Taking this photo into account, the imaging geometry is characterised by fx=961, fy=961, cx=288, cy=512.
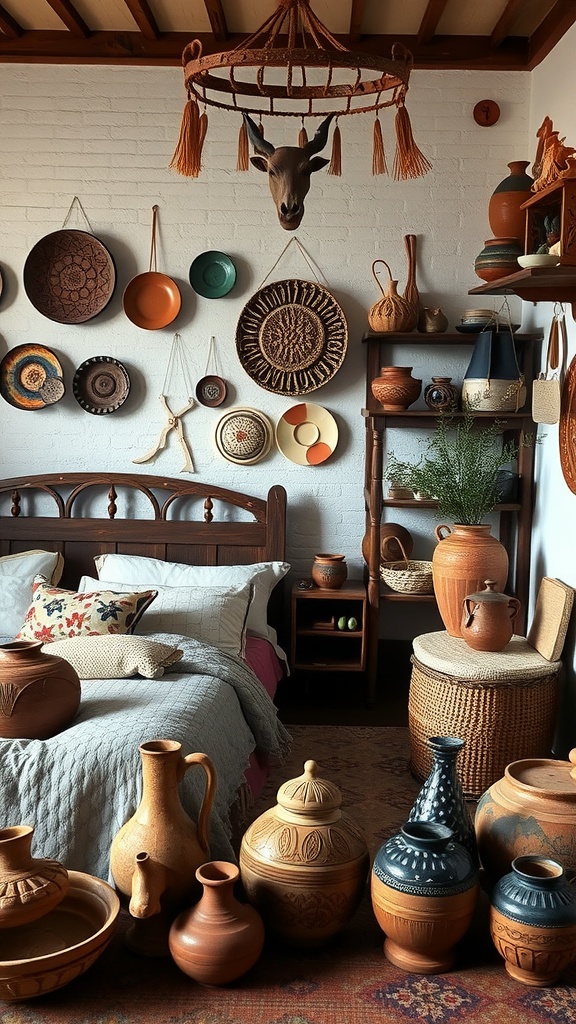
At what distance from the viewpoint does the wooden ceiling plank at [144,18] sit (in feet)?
12.8

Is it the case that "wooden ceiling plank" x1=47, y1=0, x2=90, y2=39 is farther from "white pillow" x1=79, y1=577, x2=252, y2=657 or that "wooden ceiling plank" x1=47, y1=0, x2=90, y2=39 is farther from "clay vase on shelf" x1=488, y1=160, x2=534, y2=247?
"white pillow" x1=79, y1=577, x2=252, y2=657

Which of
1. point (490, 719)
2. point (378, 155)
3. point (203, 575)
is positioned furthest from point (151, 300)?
point (490, 719)

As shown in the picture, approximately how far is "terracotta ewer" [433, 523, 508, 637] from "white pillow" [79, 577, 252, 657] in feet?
2.62

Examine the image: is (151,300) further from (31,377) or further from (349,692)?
(349,692)

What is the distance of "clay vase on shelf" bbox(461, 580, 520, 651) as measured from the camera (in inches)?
138

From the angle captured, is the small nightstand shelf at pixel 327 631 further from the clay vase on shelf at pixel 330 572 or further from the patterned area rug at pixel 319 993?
the patterned area rug at pixel 319 993

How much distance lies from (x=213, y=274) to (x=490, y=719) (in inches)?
93.4

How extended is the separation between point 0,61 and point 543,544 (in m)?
3.27

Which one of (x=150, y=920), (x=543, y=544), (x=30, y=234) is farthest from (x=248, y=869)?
(x=30, y=234)

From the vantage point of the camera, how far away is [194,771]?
261 centimetres

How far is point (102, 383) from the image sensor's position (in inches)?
177

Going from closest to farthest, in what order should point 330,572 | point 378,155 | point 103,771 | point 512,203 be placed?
point 103,771 < point 378,155 < point 512,203 < point 330,572

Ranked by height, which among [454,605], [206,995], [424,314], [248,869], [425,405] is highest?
[424,314]

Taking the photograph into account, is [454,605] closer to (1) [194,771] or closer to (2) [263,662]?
(2) [263,662]
